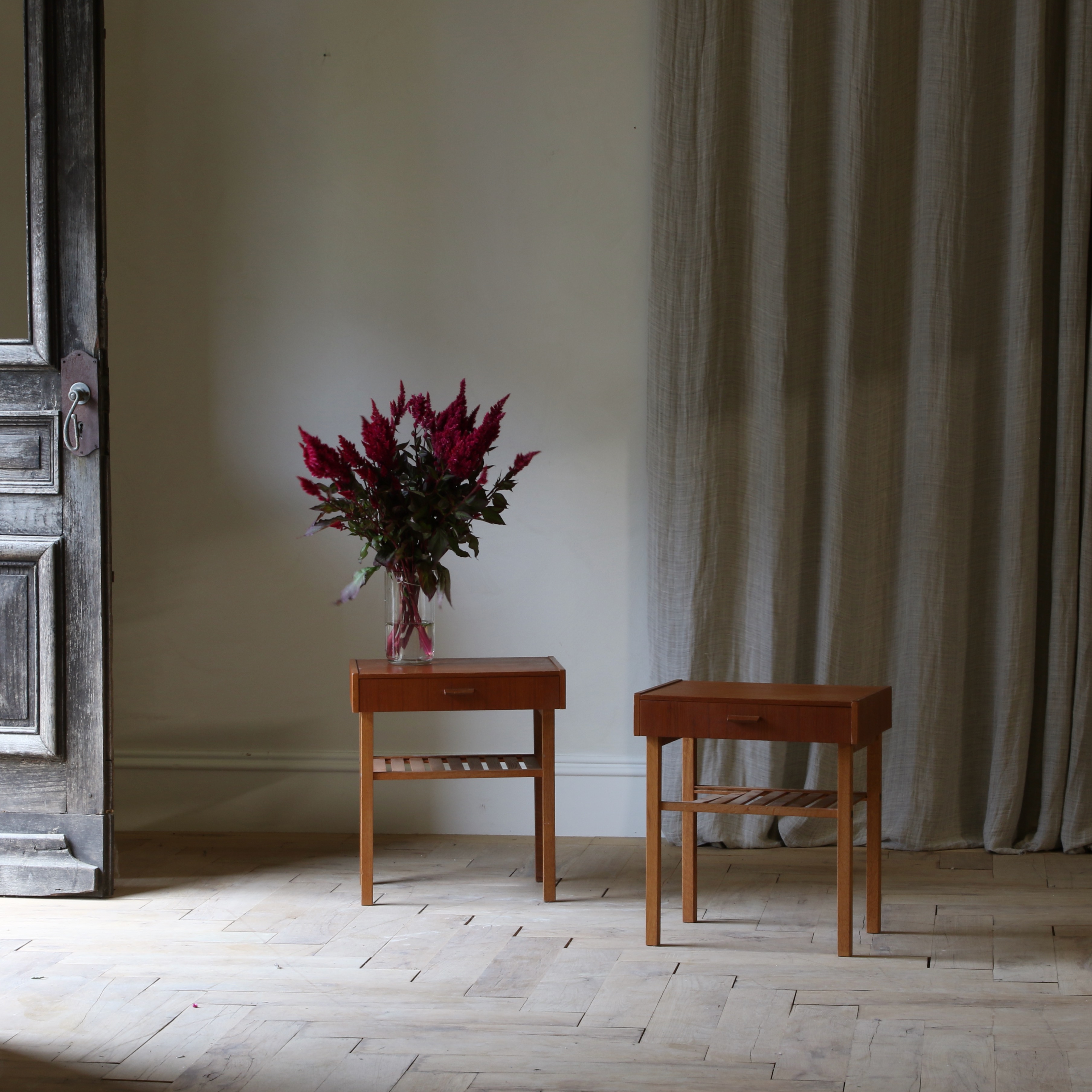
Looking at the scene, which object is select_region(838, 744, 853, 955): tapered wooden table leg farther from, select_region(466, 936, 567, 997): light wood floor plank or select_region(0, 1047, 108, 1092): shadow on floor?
select_region(0, 1047, 108, 1092): shadow on floor

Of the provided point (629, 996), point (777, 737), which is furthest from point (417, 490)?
point (629, 996)

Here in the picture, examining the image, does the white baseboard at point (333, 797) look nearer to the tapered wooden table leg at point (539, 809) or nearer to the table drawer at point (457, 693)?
the tapered wooden table leg at point (539, 809)

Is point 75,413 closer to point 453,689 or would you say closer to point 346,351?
point 346,351

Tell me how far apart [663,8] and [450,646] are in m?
1.78

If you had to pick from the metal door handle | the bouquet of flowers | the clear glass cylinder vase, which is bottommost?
the clear glass cylinder vase

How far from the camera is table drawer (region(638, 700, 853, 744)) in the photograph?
2371 millimetres

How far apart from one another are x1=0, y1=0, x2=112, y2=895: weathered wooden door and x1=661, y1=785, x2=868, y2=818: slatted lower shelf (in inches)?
55.4

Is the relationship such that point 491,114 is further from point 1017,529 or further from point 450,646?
point 1017,529

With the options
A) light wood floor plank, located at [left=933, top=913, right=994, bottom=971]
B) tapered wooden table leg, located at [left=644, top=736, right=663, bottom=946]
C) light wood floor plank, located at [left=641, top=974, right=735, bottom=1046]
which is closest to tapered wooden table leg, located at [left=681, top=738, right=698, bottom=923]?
tapered wooden table leg, located at [left=644, top=736, right=663, bottom=946]

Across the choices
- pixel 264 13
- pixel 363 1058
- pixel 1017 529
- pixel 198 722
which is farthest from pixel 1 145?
pixel 1017 529

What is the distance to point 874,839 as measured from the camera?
8.31ft

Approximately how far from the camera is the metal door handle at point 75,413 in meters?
2.94

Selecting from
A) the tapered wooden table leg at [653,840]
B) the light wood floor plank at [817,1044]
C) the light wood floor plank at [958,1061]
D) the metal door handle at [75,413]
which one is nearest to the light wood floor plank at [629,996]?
the tapered wooden table leg at [653,840]

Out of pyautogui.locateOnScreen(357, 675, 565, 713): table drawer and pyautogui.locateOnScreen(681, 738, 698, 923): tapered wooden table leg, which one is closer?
pyautogui.locateOnScreen(681, 738, 698, 923): tapered wooden table leg
